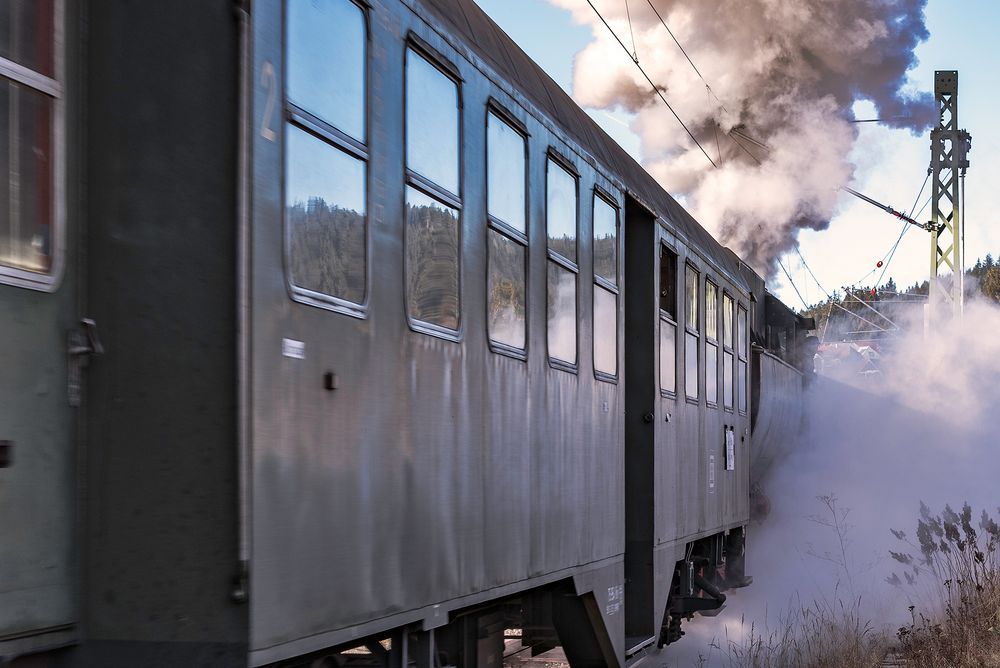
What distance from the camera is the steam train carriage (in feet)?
10.9

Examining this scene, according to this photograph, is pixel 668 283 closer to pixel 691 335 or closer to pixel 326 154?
pixel 691 335

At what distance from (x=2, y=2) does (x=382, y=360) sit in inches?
64.4

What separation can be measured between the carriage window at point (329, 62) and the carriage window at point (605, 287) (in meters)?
3.32

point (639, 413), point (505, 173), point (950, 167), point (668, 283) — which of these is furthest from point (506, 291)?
point (950, 167)

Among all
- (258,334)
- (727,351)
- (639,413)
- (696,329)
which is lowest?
(639,413)

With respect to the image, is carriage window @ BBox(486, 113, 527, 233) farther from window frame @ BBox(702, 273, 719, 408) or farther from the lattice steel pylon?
the lattice steel pylon

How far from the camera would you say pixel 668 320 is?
9.09 meters

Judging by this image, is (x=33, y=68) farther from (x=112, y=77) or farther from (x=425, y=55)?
(x=425, y=55)

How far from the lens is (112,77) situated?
3504 mm

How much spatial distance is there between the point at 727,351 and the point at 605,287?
14.5ft

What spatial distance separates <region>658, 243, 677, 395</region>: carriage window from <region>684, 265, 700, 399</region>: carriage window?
373 millimetres

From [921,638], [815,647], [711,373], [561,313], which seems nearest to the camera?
[561,313]

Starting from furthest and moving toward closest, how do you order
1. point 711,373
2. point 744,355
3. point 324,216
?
point 744,355, point 711,373, point 324,216

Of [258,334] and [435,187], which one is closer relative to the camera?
[258,334]
